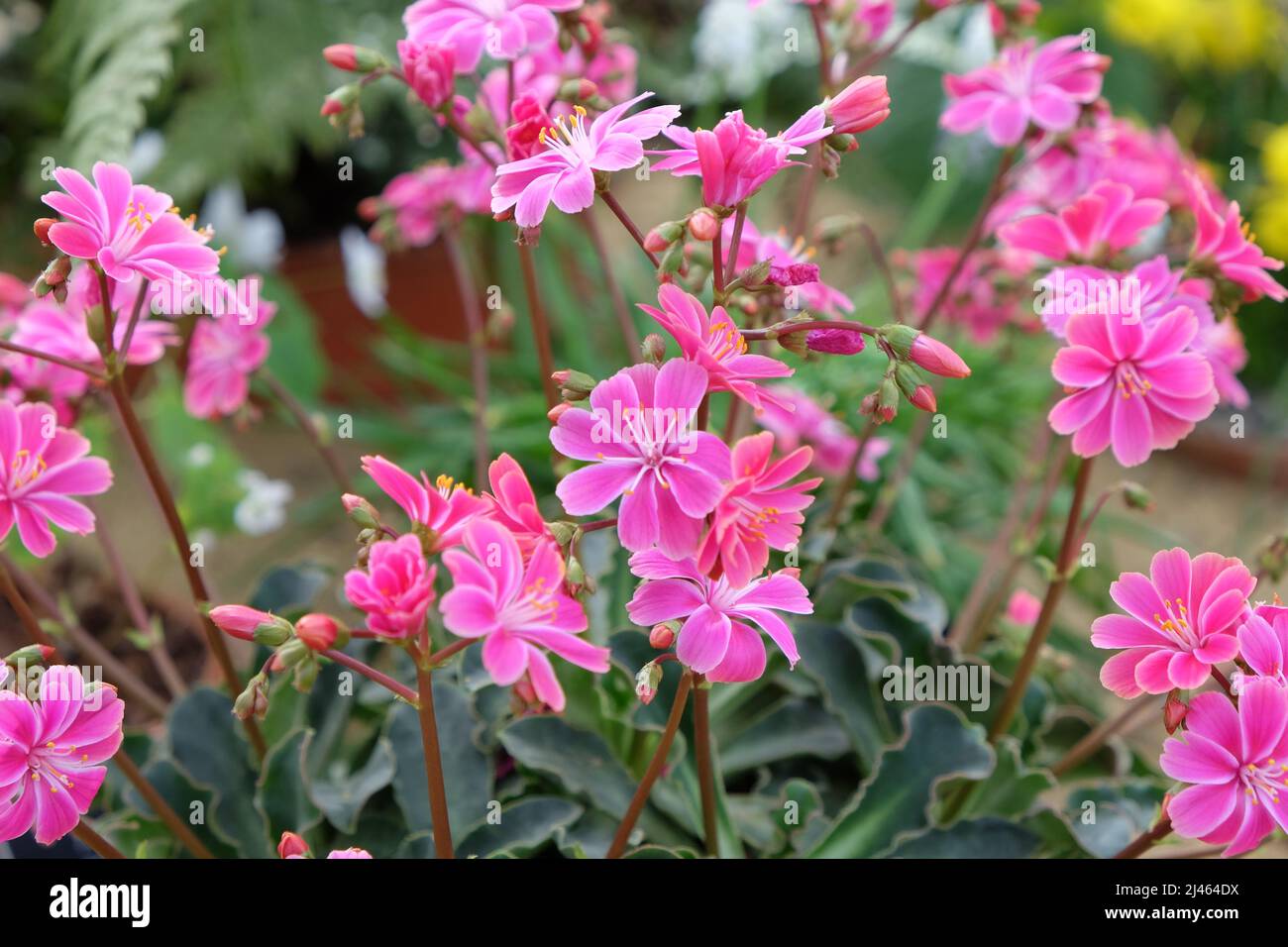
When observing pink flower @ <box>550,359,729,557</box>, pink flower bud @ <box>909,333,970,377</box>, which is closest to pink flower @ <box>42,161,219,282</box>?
pink flower @ <box>550,359,729,557</box>

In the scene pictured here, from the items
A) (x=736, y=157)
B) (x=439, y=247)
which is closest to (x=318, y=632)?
(x=736, y=157)

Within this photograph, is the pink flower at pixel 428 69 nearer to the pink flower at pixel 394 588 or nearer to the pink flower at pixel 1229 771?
the pink flower at pixel 394 588

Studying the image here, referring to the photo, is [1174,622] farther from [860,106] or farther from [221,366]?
[221,366]

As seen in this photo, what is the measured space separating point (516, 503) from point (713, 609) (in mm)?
84

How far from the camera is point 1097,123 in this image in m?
0.70

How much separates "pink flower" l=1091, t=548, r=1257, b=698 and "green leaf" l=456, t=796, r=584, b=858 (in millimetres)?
300

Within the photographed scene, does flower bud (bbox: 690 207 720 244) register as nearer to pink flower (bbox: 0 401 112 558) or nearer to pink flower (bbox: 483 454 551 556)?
pink flower (bbox: 483 454 551 556)

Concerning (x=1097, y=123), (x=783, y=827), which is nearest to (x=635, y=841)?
(x=783, y=827)

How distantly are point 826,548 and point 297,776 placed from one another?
37 cm

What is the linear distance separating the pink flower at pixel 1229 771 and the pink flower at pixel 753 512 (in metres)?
0.17

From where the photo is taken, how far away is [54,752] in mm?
440

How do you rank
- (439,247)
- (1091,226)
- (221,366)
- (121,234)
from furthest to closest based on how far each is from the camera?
(439,247)
(221,366)
(1091,226)
(121,234)

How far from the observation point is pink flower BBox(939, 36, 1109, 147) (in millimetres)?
654

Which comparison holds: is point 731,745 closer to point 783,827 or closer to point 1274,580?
point 783,827
